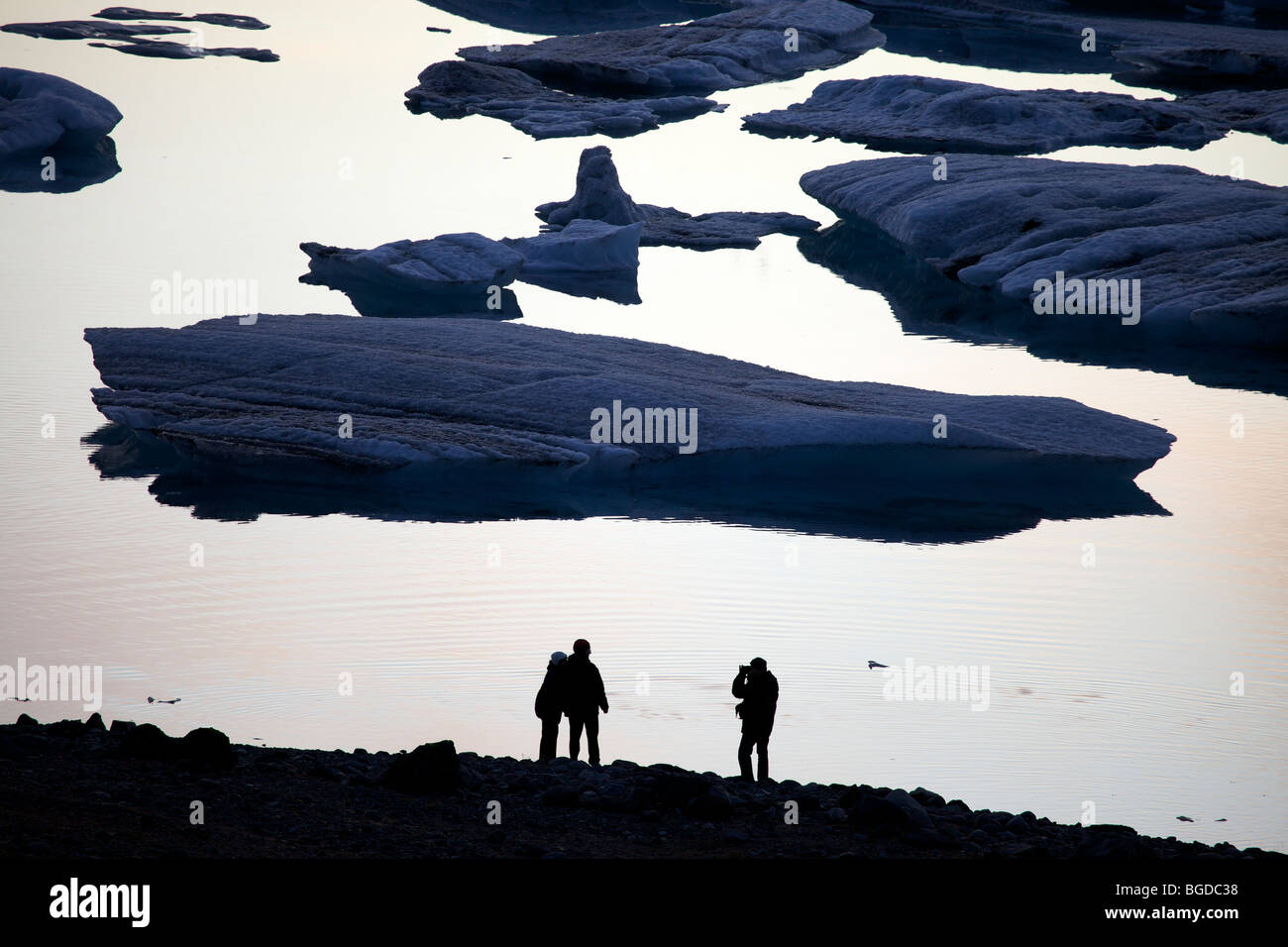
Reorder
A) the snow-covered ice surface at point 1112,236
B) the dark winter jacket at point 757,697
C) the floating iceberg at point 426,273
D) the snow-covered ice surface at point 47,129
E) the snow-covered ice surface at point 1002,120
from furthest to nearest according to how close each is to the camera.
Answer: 1. the snow-covered ice surface at point 1002,120
2. the snow-covered ice surface at point 47,129
3. the floating iceberg at point 426,273
4. the snow-covered ice surface at point 1112,236
5. the dark winter jacket at point 757,697

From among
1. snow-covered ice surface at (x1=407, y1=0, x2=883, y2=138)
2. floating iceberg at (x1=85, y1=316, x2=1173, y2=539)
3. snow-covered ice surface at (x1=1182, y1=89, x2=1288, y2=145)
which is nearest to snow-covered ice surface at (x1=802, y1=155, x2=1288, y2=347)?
floating iceberg at (x1=85, y1=316, x2=1173, y2=539)

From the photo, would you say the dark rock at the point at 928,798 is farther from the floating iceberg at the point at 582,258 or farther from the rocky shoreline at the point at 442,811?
the floating iceberg at the point at 582,258

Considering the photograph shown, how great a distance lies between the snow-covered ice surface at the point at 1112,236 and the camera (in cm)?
1884

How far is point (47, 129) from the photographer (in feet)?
87.8

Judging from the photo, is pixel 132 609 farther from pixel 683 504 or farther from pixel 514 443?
pixel 683 504

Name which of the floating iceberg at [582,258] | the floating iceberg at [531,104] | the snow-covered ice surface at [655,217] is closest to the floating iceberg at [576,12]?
the floating iceberg at [531,104]

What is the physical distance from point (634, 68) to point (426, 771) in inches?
1180

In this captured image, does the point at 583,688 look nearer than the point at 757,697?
No

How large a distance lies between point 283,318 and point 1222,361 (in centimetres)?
1051

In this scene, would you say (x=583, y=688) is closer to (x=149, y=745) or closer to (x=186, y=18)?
Result: (x=149, y=745)

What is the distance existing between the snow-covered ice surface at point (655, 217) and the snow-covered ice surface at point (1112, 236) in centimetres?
124

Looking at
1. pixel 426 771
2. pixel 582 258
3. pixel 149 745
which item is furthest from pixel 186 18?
pixel 426 771

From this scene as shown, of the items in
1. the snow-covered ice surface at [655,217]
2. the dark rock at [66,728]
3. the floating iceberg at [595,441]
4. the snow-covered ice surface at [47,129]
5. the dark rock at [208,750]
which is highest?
the snow-covered ice surface at [47,129]

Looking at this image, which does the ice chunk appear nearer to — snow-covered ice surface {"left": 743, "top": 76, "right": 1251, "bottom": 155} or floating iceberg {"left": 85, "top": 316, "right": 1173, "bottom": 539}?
snow-covered ice surface {"left": 743, "top": 76, "right": 1251, "bottom": 155}
